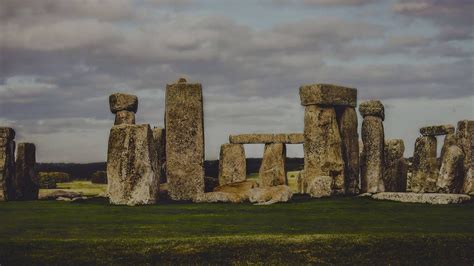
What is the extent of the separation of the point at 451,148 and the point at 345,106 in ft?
12.7

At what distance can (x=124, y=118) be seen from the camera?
2781 centimetres

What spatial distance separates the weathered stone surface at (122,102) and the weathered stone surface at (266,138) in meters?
4.14

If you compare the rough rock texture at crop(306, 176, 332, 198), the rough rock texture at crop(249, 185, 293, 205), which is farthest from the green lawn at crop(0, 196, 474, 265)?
the rough rock texture at crop(306, 176, 332, 198)

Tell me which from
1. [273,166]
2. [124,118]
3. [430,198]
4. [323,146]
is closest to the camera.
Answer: [430,198]

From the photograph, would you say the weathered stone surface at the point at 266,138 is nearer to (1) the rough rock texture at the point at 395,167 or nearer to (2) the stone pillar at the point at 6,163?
(1) the rough rock texture at the point at 395,167

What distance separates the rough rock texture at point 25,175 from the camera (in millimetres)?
28250

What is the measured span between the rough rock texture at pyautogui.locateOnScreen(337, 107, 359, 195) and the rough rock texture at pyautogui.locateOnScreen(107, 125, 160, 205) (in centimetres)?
754

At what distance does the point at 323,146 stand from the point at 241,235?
11.2 metres

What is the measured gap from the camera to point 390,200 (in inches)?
942

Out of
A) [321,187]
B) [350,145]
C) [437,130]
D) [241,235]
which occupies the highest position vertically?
[437,130]

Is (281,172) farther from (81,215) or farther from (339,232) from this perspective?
(339,232)

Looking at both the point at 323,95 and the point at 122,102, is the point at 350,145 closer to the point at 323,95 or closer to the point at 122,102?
the point at 323,95

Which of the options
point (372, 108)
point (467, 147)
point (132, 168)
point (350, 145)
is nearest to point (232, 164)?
point (350, 145)

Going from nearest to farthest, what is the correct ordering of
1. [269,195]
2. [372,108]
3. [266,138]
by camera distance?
[269,195]
[372,108]
[266,138]
